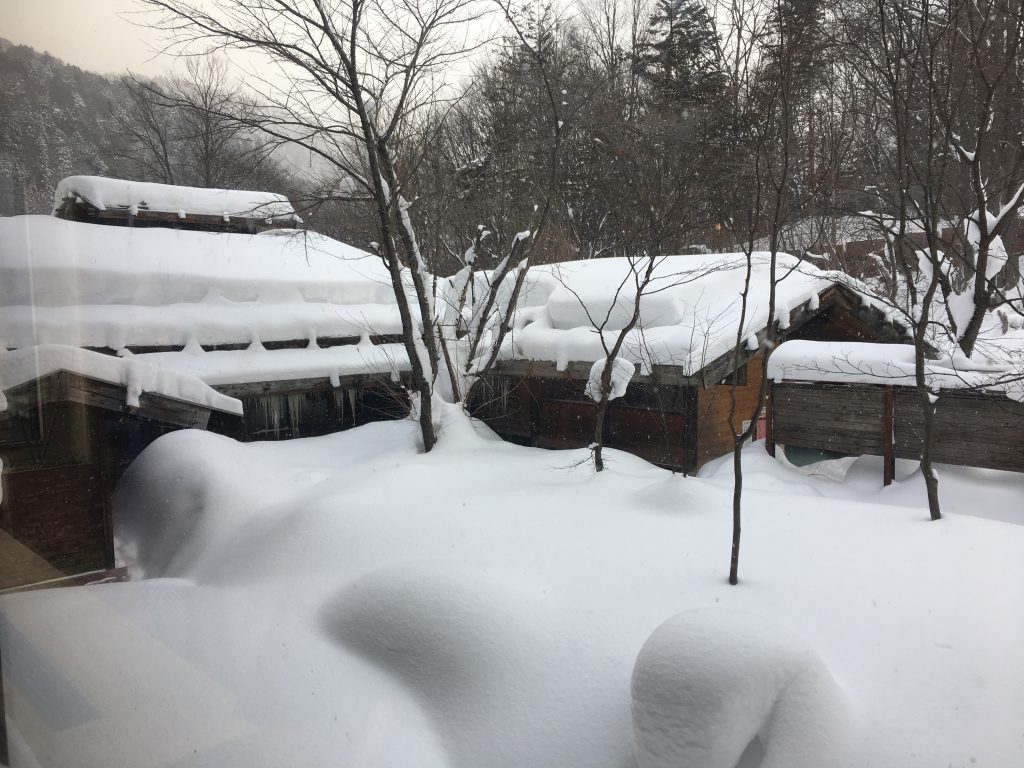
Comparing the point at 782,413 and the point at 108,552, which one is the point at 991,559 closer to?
the point at 782,413

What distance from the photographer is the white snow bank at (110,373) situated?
188cm

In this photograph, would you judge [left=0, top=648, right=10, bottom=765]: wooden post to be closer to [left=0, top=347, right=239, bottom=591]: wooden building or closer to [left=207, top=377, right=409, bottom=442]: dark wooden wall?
[left=0, top=347, right=239, bottom=591]: wooden building

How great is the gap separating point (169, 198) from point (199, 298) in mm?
977

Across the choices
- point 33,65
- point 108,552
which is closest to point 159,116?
point 33,65

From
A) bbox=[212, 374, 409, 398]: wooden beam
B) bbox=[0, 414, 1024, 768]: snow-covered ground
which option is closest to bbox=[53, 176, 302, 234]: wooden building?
bbox=[212, 374, 409, 398]: wooden beam

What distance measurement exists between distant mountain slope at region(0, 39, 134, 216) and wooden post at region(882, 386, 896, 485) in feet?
14.8

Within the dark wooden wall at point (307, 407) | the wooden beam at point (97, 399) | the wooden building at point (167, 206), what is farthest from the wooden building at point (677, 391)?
the wooden beam at point (97, 399)

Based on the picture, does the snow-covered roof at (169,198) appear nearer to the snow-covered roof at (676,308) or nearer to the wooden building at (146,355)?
the wooden building at (146,355)

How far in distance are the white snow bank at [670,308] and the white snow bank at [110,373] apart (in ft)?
9.56

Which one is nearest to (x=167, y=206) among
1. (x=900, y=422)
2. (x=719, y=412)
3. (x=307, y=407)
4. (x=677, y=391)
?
(x=307, y=407)

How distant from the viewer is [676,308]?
5438mm

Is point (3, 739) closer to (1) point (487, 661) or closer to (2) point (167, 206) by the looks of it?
(1) point (487, 661)

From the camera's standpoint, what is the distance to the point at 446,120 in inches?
230

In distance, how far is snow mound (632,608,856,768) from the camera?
1.62 meters
